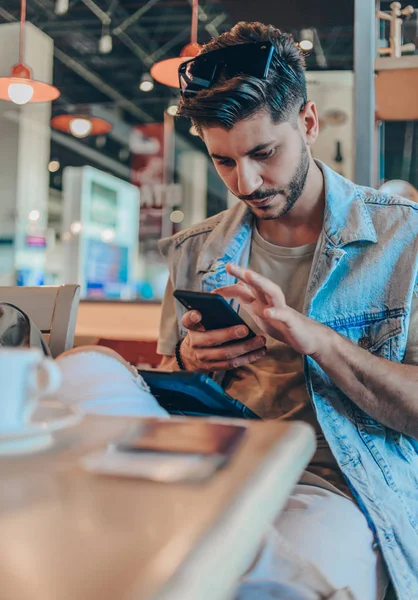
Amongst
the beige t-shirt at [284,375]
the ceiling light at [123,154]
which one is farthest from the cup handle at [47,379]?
the ceiling light at [123,154]

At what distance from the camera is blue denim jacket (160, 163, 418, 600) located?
1.06 metres

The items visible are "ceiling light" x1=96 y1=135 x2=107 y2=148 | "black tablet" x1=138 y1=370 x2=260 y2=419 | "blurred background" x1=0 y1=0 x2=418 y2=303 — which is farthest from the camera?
"ceiling light" x1=96 y1=135 x2=107 y2=148

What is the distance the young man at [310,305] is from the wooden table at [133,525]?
49 cm

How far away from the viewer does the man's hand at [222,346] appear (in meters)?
1.14

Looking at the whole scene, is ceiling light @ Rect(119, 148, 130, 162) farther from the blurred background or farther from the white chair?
the white chair

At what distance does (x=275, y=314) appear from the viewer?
1.02 m

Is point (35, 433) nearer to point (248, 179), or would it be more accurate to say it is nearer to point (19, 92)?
point (248, 179)

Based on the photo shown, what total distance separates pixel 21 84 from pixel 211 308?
3487 mm

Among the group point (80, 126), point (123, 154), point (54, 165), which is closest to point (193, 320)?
point (80, 126)

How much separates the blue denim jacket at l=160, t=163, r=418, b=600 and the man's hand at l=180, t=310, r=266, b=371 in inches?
4.8

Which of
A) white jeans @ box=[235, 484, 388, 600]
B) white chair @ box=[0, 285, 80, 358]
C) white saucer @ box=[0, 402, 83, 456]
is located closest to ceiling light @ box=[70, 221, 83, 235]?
white chair @ box=[0, 285, 80, 358]

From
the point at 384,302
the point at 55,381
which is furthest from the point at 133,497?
the point at 384,302

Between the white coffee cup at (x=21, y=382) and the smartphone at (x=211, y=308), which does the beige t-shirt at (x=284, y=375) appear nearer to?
the smartphone at (x=211, y=308)

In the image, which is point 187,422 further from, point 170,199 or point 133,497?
point 170,199
